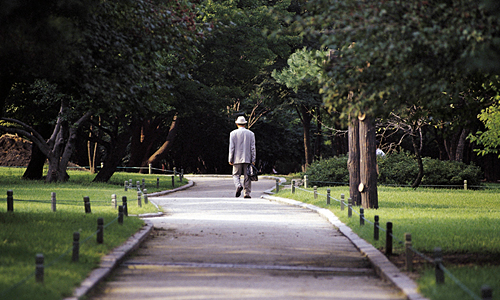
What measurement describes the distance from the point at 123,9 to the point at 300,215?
8.15m

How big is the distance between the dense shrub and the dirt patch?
77.7ft

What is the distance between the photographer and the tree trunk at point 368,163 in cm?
1831

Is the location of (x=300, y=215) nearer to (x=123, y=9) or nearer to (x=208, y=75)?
(x=123, y=9)

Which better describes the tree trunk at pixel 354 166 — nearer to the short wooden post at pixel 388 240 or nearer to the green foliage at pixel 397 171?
the short wooden post at pixel 388 240

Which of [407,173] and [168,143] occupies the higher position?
[168,143]

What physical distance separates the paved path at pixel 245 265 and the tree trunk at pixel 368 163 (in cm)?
320

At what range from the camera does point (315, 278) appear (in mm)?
8852

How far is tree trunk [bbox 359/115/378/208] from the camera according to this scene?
1831cm

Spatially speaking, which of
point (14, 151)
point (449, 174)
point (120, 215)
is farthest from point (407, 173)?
point (14, 151)

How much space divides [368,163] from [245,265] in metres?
9.54

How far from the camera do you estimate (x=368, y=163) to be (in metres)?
18.4

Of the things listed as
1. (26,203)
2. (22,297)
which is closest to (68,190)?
(26,203)

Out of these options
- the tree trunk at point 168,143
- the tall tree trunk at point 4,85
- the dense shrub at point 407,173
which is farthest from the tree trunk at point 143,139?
the tall tree trunk at point 4,85

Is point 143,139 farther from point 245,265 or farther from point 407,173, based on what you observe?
point 245,265
